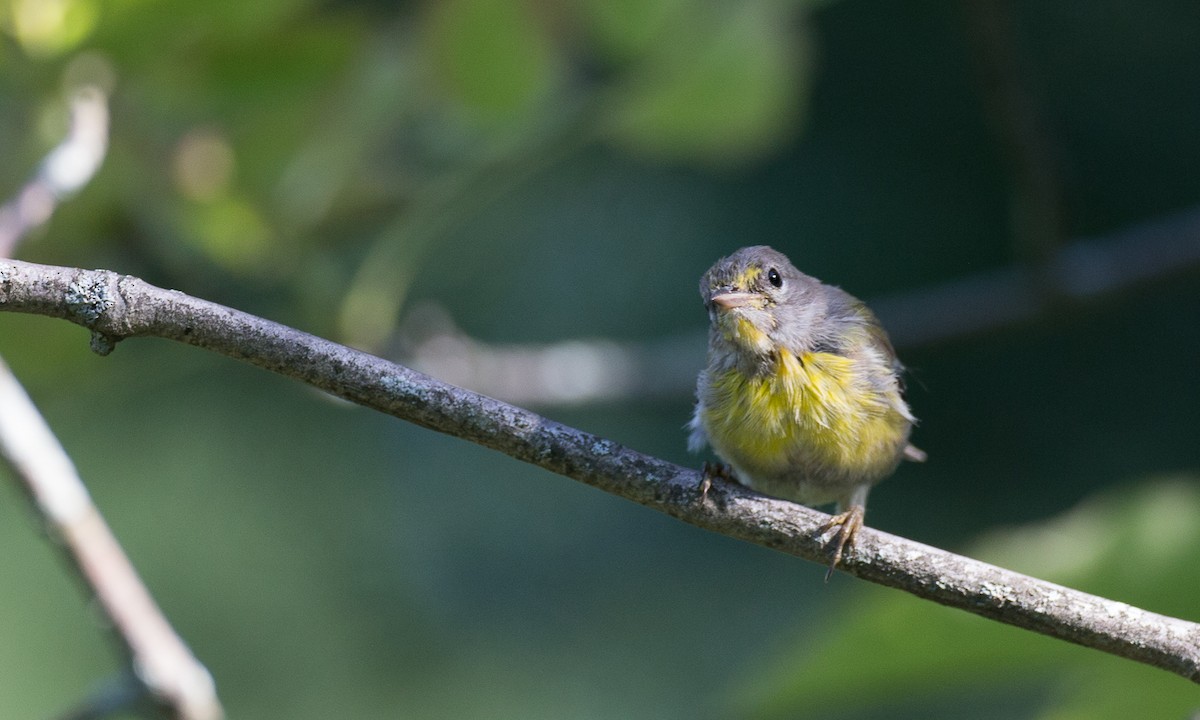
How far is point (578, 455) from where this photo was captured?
145 centimetres

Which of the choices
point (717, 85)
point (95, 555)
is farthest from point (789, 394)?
point (95, 555)

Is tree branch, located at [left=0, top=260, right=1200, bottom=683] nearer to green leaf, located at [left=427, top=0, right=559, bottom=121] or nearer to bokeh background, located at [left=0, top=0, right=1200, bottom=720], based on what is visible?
green leaf, located at [left=427, top=0, right=559, bottom=121]

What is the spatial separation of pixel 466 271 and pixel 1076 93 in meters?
2.41

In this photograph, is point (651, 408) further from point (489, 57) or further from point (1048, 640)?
point (1048, 640)

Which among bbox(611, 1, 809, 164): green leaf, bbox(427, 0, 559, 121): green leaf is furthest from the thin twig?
bbox(611, 1, 809, 164): green leaf

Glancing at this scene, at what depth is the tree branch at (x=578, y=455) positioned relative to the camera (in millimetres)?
1370

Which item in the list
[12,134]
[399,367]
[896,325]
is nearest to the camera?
[399,367]

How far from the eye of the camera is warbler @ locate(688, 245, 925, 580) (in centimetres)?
A: 234

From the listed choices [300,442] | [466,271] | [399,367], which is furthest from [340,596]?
[399,367]

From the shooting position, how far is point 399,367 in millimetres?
1397

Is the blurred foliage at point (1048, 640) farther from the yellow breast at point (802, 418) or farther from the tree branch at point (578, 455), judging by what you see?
the yellow breast at point (802, 418)

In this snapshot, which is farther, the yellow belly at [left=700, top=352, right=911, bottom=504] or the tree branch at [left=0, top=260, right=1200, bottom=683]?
the yellow belly at [left=700, top=352, right=911, bottom=504]

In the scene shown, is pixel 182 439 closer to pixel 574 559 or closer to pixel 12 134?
pixel 574 559

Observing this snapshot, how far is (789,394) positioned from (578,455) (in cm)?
96
